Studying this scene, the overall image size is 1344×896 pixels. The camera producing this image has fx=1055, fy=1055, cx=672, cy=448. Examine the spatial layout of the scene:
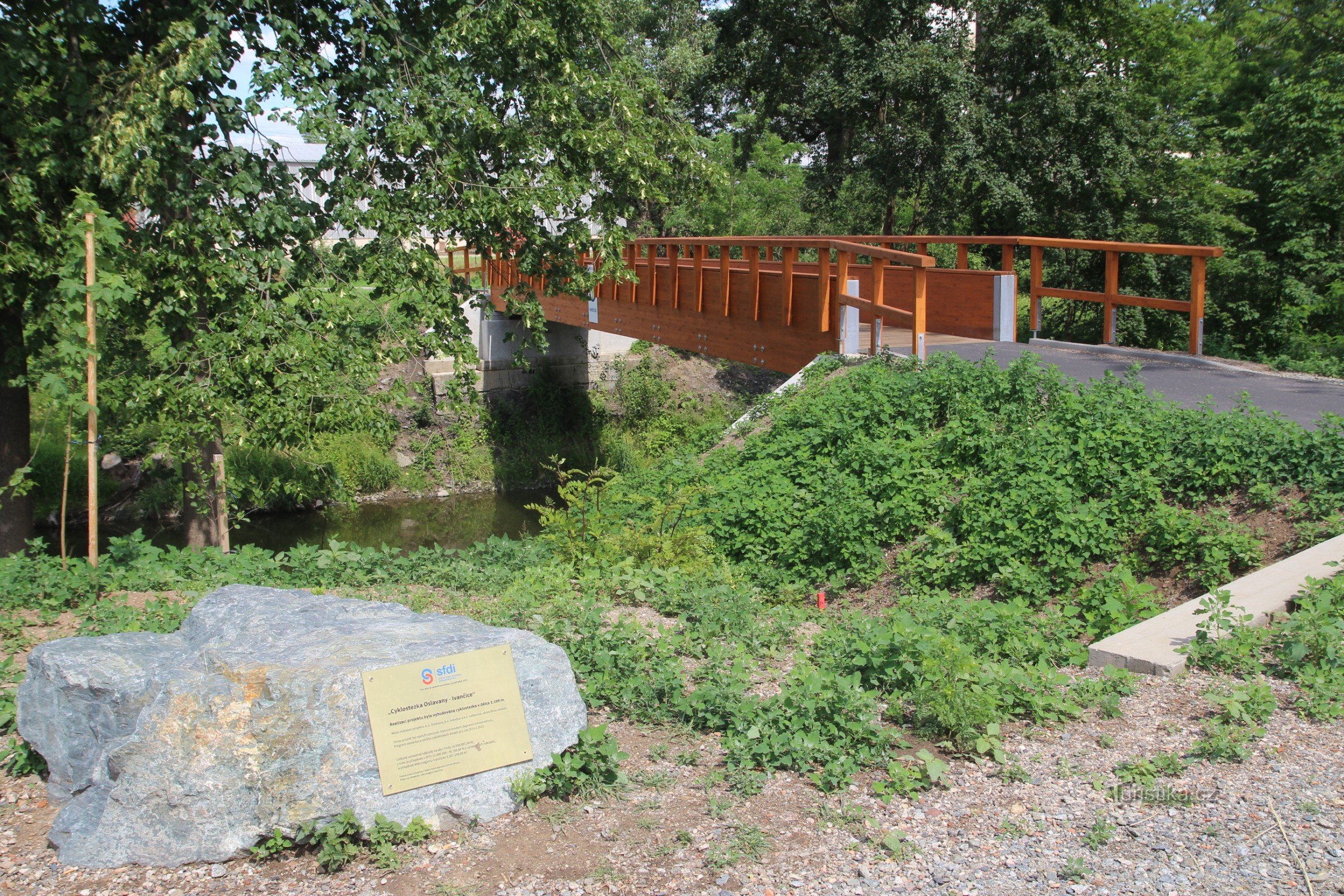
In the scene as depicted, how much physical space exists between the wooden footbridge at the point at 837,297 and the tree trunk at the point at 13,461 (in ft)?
14.4

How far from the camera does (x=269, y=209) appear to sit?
838 centimetres

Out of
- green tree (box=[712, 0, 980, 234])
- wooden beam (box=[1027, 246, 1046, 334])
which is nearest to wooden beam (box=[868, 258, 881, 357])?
wooden beam (box=[1027, 246, 1046, 334])

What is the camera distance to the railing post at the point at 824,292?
39.5 feet

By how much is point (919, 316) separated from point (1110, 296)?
3043 mm

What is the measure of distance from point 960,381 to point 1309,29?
11728 mm

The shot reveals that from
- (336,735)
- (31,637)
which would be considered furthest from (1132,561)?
(31,637)

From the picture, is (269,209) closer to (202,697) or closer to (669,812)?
(202,697)

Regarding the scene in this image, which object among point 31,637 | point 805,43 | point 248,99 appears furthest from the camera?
point 805,43

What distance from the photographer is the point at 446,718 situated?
155 inches

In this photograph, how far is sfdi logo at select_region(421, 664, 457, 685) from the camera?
3.94 meters

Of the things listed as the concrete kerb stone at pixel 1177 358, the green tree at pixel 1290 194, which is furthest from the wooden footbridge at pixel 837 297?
the green tree at pixel 1290 194

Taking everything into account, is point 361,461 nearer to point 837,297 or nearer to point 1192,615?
point 837,297

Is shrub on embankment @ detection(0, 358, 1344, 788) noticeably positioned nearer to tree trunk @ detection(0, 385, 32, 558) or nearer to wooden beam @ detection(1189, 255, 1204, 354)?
tree trunk @ detection(0, 385, 32, 558)

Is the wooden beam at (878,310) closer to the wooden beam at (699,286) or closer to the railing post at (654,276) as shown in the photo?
the wooden beam at (699,286)
